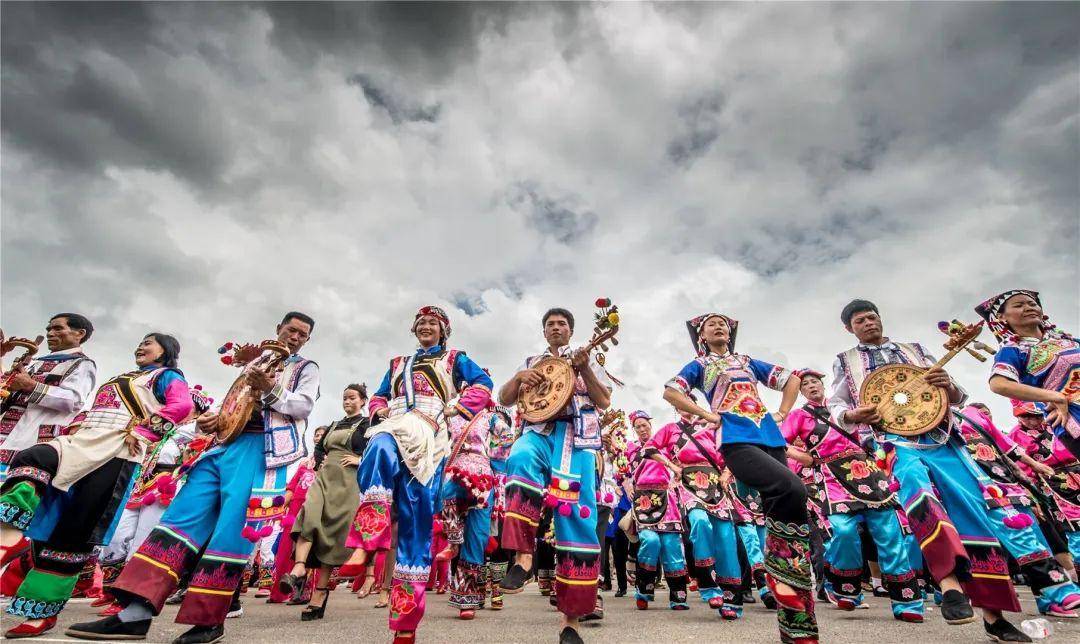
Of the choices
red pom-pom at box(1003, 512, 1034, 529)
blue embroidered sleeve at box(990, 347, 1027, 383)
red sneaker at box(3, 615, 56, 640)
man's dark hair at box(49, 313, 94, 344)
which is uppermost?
man's dark hair at box(49, 313, 94, 344)

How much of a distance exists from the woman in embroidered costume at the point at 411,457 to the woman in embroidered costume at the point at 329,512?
6.39ft

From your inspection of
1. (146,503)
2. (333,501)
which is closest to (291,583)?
(333,501)

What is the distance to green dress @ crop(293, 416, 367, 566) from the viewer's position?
570 centimetres

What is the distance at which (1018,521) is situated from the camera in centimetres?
428

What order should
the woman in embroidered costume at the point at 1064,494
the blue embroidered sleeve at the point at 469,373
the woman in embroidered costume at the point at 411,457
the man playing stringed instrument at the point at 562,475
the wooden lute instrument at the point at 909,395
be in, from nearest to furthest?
the woman in embroidered costume at the point at 411,457 < the man playing stringed instrument at the point at 562,475 < the wooden lute instrument at the point at 909,395 < the blue embroidered sleeve at the point at 469,373 < the woman in embroidered costume at the point at 1064,494

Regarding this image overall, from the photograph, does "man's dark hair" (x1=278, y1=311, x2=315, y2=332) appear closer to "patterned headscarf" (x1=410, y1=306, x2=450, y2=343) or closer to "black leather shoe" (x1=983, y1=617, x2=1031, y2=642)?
"patterned headscarf" (x1=410, y1=306, x2=450, y2=343)

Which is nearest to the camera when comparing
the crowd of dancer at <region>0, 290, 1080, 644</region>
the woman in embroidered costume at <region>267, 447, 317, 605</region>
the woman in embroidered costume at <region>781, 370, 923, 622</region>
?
the crowd of dancer at <region>0, 290, 1080, 644</region>

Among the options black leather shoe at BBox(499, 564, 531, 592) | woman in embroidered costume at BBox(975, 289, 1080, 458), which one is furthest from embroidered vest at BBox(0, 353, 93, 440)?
woman in embroidered costume at BBox(975, 289, 1080, 458)

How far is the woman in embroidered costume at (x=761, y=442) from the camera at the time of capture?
325 cm

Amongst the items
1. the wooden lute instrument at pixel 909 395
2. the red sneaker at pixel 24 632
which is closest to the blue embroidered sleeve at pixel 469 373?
the wooden lute instrument at pixel 909 395

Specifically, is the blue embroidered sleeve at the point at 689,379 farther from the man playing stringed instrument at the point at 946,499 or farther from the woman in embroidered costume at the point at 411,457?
the woman in embroidered costume at the point at 411,457

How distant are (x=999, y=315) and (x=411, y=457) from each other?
505 centimetres

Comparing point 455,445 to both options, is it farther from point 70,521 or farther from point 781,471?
point 781,471

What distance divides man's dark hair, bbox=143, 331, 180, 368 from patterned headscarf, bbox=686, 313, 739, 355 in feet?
15.2
